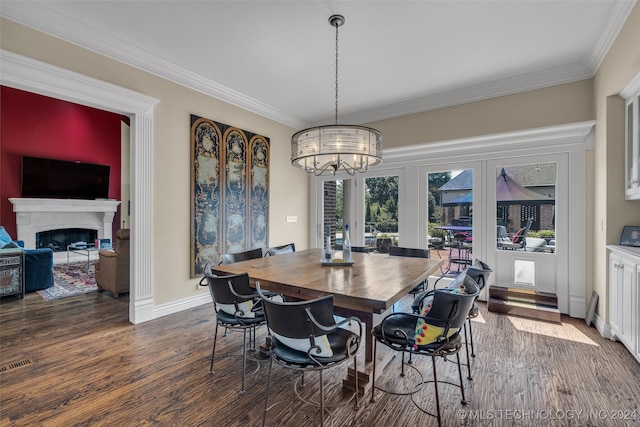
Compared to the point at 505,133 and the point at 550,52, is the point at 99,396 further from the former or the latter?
the point at 550,52

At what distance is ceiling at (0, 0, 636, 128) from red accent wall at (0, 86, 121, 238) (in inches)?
209

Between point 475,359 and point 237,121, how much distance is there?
4.06 metres

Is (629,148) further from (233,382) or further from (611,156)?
(233,382)

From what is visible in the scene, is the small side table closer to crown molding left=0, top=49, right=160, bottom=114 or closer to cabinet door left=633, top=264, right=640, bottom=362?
crown molding left=0, top=49, right=160, bottom=114

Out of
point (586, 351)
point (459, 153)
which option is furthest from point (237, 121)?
point (586, 351)

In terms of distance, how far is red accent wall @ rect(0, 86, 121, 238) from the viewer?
602 cm

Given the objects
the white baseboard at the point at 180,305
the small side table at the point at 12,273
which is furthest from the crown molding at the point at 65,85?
the small side table at the point at 12,273

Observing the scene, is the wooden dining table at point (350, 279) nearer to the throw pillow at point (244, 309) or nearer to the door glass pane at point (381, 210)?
the throw pillow at point (244, 309)

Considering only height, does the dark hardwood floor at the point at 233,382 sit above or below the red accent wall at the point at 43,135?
below

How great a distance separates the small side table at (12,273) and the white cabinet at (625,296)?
22.5 feet

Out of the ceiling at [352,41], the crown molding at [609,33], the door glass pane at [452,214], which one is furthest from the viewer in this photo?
the door glass pane at [452,214]

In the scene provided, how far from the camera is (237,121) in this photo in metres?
4.25

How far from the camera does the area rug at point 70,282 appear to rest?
4320 millimetres

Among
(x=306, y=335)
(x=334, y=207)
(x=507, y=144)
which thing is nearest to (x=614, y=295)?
(x=507, y=144)
